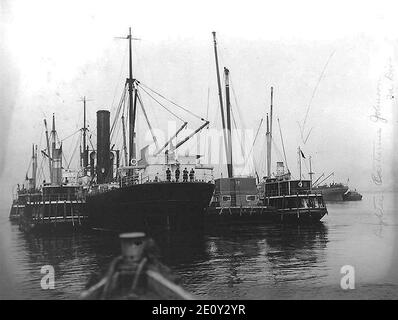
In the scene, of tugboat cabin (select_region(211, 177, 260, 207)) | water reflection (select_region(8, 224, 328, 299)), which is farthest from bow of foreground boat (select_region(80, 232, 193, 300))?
tugboat cabin (select_region(211, 177, 260, 207))

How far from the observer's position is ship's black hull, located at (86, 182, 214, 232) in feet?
76.3

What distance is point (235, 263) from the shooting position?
1766cm

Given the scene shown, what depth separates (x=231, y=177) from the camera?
34.8 m

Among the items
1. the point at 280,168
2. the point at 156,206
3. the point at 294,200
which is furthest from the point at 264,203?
the point at 156,206

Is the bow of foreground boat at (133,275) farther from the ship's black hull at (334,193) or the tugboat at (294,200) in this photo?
the ship's black hull at (334,193)

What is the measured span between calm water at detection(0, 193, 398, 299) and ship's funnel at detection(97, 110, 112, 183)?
5.18 m

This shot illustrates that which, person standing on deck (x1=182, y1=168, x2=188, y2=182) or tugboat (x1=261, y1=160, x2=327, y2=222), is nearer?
person standing on deck (x1=182, y1=168, x2=188, y2=182)

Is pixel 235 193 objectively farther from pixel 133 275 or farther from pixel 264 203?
pixel 133 275

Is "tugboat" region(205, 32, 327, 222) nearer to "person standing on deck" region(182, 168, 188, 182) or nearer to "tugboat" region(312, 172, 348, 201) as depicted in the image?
"person standing on deck" region(182, 168, 188, 182)

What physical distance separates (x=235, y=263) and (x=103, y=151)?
51.0 feet

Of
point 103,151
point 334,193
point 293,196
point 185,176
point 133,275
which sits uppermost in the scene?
point 103,151

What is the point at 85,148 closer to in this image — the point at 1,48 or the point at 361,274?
the point at 1,48
